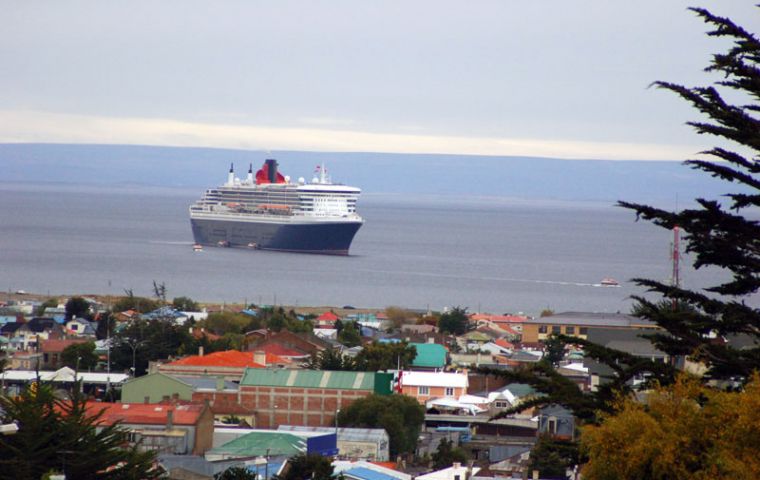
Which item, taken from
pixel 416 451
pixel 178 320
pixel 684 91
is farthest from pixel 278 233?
pixel 684 91

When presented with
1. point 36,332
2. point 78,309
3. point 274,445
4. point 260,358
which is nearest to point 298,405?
point 260,358

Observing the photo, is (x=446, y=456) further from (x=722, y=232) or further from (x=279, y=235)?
(x=279, y=235)

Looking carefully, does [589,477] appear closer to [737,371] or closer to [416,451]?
[737,371]

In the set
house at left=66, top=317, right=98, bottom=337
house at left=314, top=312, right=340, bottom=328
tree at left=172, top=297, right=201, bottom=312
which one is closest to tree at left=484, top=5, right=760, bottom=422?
house at left=66, top=317, right=98, bottom=337

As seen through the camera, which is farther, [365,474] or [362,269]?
[362,269]

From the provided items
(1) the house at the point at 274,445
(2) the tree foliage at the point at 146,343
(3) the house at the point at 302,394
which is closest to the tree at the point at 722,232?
(1) the house at the point at 274,445

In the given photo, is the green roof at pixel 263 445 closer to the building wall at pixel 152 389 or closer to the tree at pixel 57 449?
the building wall at pixel 152 389
